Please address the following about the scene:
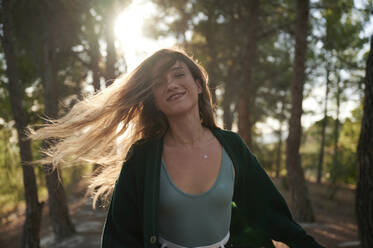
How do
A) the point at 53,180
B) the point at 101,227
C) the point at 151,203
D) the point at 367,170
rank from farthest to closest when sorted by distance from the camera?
1. the point at 101,227
2. the point at 53,180
3. the point at 367,170
4. the point at 151,203

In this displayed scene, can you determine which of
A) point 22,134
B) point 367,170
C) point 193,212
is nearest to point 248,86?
point 22,134

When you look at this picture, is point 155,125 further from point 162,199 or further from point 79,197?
point 79,197

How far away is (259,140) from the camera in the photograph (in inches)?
1184

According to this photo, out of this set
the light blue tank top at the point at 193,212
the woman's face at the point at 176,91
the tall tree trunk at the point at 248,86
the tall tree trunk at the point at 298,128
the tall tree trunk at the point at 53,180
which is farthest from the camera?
the tall tree trunk at the point at 248,86

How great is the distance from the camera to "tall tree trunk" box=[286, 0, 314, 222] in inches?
317

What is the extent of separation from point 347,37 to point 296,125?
31.3 ft

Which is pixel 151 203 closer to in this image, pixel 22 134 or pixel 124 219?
pixel 124 219

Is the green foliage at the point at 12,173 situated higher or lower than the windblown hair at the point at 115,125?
lower

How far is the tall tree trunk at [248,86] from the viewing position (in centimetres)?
1016

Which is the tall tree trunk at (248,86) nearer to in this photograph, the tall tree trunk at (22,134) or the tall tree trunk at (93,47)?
the tall tree trunk at (93,47)

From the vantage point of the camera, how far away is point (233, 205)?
249cm

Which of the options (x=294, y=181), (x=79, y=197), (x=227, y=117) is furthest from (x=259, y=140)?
(x=294, y=181)

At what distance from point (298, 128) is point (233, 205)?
6157mm

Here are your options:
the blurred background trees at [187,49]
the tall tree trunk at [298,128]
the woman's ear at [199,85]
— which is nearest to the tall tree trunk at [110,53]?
the blurred background trees at [187,49]
